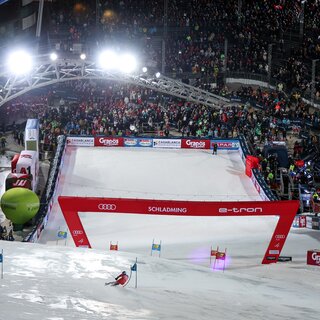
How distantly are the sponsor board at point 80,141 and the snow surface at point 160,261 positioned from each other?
1967 mm

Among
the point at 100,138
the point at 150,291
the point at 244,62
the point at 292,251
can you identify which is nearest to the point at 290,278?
the point at 292,251

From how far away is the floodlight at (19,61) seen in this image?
3341 centimetres

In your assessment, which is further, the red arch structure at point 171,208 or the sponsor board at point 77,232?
the sponsor board at point 77,232

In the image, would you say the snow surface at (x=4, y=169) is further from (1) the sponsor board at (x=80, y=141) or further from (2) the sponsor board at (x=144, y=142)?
(2) the sponsor board at (x=144, y=142)

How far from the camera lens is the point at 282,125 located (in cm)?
3706

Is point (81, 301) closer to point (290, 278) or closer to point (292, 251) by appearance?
point (290, 278)

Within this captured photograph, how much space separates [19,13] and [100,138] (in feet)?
48.5

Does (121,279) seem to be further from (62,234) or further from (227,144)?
(227,144)

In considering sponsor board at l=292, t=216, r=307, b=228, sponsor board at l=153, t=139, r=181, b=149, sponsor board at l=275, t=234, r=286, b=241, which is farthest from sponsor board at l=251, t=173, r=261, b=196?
sponsor board at l=275, t=234, r=286, b=241

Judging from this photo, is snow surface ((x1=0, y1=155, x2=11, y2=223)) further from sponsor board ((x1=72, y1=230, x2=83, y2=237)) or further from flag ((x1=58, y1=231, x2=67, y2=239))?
sponsor board ((x1=72, y1=230, x2=83, y2=237))

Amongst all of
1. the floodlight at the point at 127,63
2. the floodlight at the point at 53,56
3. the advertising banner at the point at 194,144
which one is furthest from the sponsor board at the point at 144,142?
the floodlight at the point at 53,56

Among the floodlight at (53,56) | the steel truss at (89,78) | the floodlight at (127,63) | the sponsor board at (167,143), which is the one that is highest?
the floodlight at (127,63)

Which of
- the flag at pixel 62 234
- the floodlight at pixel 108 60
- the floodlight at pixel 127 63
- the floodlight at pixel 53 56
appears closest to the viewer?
the flag at pixel 62 234

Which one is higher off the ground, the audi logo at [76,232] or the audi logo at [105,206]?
the audi logo at [105,206]
